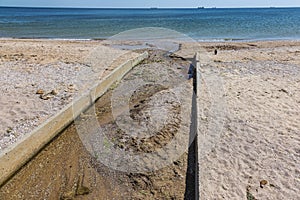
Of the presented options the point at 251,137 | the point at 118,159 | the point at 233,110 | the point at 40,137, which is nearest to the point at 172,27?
the point at 233,110

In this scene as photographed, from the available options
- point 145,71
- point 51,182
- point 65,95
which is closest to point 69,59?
point 145,71

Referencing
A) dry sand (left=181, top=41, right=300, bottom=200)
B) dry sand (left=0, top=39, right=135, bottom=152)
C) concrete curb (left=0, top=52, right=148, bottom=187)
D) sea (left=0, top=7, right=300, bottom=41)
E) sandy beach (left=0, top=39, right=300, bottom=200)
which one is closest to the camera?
dry sand (left=181, top=41, right=300, bottom=200)

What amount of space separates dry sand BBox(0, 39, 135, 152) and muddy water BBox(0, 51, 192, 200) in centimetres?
56

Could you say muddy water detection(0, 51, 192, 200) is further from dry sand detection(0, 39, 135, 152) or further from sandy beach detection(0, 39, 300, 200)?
dry sand detection(0, 39, 135, 152)

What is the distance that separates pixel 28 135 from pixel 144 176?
1.70 metres

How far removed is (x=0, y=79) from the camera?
684cm

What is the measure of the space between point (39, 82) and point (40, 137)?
2.91 metres

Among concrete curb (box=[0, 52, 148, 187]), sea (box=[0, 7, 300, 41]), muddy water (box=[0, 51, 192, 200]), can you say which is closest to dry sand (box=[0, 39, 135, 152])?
concrete curb (box=[0, 52, 148, 187])

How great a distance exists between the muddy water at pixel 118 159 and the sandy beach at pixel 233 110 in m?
0.37

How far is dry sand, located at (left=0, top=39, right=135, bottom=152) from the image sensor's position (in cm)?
461

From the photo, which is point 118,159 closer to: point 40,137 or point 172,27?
point 40,137

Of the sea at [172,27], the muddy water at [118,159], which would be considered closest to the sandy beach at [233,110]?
the muddy water at [118,159]

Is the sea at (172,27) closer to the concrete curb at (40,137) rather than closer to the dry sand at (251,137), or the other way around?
the dry sand at (251,137)

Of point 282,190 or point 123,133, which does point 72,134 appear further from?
point 282,190
